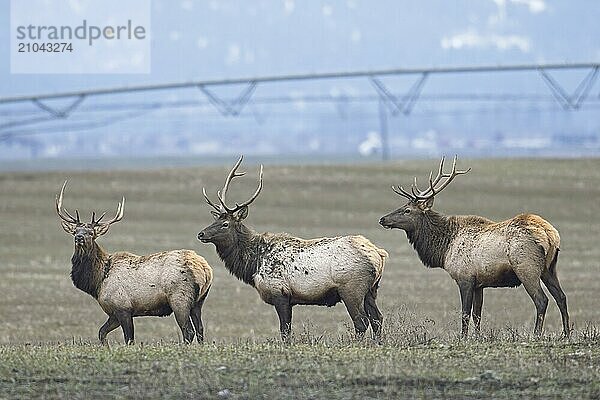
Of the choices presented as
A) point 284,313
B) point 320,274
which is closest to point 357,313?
point 320,274

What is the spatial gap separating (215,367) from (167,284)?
440 cm

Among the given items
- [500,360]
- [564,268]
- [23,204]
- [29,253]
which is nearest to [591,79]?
[564,268]

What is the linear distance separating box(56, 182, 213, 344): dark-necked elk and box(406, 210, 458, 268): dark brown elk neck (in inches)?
121

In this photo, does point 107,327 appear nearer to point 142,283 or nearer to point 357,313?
point 142,283

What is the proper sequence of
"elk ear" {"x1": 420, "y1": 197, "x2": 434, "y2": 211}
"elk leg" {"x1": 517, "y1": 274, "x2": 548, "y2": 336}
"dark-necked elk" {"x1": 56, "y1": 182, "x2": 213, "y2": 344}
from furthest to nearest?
"elk ear" {"x1": 420, "y1": 197, "x2": 434, "y2": 211}, "dark-necked elk" {"x1": 56, "y1": 182, "x2": 213, "y2": 344}, "elk leg" {"x1": 517, "y1": 274, "x2": 548, "y2": 336}

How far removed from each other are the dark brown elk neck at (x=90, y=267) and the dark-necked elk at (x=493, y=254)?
395cm

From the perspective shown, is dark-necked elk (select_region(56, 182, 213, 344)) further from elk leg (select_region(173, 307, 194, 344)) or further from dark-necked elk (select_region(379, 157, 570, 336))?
dark-necked elk (select_region(379, 157, 570, 336))

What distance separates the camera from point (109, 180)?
5381cm

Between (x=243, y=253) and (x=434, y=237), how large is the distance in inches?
105

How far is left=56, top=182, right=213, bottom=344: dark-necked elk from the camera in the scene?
17062mm

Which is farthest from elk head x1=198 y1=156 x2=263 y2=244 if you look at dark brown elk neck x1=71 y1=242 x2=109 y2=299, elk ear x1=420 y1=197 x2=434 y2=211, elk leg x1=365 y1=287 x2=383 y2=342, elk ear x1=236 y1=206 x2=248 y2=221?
elk ear x1=420 y1=197 x2=434 y2=211

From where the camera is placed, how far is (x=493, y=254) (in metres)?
17.2

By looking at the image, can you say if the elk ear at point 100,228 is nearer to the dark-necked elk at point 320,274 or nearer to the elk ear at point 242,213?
the elk ear at point 242,213

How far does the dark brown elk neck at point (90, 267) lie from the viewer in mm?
17750
